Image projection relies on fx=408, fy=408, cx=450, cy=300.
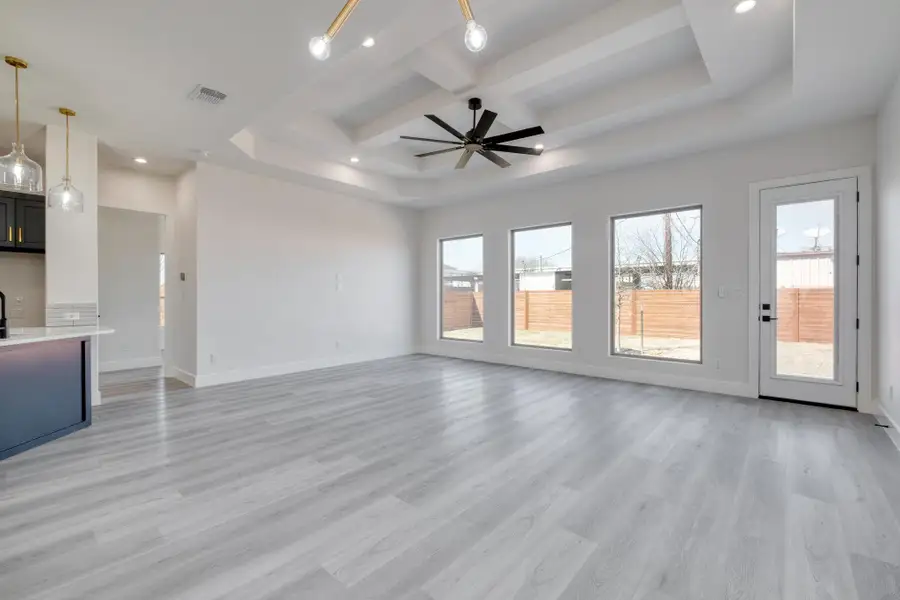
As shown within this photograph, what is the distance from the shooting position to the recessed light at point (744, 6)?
9.25 feet

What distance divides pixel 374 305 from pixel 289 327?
1.74 m

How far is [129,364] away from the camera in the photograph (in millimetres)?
7000

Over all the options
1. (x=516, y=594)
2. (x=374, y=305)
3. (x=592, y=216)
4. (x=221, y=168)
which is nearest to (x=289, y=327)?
(x=374, y=305)

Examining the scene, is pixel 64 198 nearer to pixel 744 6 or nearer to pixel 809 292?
pixel 744 6

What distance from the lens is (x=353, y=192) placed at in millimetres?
7109

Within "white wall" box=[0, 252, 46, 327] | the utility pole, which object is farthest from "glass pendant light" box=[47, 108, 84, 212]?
the utility pole

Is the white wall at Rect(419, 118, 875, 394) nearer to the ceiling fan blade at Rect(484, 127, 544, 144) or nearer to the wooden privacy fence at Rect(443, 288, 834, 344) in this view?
the wooden privacy fence at Rect(443, 288, 834, 344)

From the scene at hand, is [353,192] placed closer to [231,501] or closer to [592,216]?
[592,216]

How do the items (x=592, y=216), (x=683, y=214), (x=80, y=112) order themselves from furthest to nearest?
(x=592, y=216) → (x=683, y=214) → (x=80, y=112)

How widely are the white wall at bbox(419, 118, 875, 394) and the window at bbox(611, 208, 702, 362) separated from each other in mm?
192

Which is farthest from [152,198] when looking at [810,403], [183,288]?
[810,403]

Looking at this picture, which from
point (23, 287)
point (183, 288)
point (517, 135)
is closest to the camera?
point (517, 135)

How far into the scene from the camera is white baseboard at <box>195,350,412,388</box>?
219 inches

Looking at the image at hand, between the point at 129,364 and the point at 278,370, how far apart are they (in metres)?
2.95
